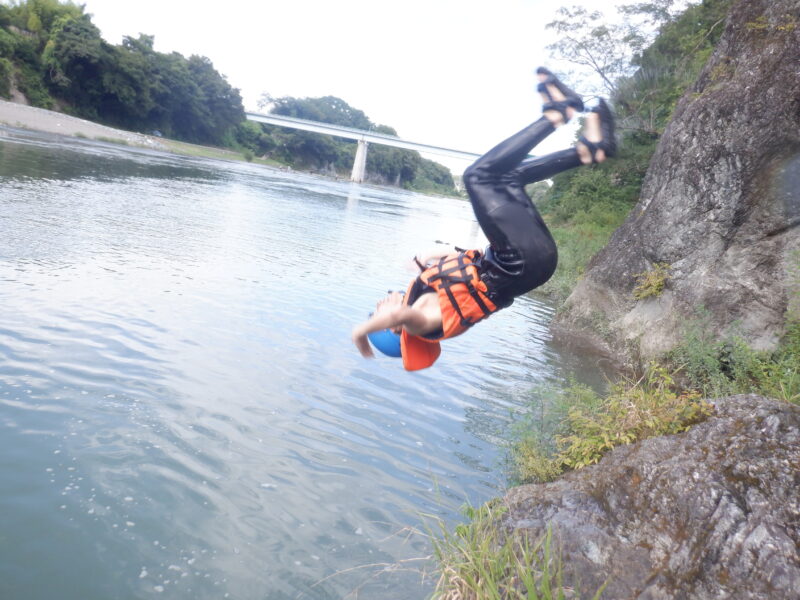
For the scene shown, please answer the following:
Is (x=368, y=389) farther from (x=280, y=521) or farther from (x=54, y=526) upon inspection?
(x=54, y=526)

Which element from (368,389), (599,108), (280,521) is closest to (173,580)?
(280,521)

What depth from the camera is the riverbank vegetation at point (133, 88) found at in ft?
188

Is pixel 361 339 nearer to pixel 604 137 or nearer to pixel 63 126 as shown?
pixel 604 137

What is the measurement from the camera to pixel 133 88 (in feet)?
214

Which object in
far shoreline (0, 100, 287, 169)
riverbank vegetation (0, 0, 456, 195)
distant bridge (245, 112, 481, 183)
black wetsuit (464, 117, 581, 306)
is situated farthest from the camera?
distant bridge (245, 112, 481, 183)

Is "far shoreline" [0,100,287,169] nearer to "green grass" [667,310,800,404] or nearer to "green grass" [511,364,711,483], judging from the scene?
"green grass" [511,364,711,483]

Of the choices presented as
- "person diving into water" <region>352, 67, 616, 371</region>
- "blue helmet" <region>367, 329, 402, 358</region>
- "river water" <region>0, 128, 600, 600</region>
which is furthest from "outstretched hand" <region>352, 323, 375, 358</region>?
"river water" <region>0, 128, 600, 600</region>

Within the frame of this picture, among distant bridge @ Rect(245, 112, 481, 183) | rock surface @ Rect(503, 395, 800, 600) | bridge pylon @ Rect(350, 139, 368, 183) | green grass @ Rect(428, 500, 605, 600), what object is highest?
distant bridge @ Rect(245, 112, 481, 183)

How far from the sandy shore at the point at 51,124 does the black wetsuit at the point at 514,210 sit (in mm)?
48805

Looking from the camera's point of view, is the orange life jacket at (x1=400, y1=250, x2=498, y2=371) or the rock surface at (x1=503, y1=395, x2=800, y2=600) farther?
the orange life jacket at (x1=400, y1=250, x2=498, y2=371)

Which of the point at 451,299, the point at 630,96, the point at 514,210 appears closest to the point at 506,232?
the point at 514,210

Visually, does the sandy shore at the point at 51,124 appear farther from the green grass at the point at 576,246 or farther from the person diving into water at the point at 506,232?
the person diving into water at the point at 506,232

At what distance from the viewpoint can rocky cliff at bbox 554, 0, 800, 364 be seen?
31.0 feet

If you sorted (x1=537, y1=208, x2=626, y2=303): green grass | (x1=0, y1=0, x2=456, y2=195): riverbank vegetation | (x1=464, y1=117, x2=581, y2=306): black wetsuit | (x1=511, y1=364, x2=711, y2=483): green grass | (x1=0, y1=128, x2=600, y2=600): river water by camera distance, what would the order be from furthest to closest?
1. (x1=0, y1=0, x2=456, y2=195): riverbank vegetation
2. (x1=537, y1=208, x2=626, y2=303): green grass
3. (x1=511, y1=364, x2=711, y2=483): green grass
4. (x1=0, y1=128, x2=600, y2=600): river water
5. (x1=464, y1=117, x2=581, y2=306): black wetsuit
